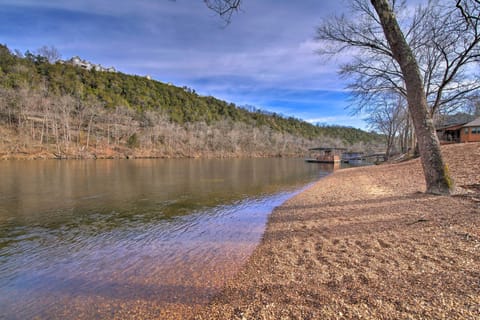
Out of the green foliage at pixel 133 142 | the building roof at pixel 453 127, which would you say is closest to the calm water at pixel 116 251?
the building roof at pixel 453 127

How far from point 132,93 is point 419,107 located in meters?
100

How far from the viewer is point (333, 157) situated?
47812 mm

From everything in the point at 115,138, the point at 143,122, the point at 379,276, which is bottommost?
the point at 379,276

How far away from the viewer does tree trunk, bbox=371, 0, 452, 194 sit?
673cm

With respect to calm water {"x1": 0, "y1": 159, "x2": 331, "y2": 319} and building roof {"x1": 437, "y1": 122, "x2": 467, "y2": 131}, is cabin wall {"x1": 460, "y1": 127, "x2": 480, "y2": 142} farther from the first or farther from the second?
calm water {"x1": 0, "y1": 159, "x2": 331, "y2": 319}

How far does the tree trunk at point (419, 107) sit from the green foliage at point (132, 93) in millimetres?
74361

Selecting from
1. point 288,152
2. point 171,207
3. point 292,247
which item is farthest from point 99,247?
point 288,152

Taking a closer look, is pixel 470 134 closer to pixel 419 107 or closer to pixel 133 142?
pixel 419 107

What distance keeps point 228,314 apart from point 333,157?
4878cm

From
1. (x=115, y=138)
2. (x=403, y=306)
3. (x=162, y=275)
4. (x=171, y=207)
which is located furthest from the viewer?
(x=115, y=138)

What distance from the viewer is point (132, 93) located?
3612 inches

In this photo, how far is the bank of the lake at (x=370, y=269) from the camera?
98.7 inches

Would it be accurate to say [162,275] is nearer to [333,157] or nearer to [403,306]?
[403,306]

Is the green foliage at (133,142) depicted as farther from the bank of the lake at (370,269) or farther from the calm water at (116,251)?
the bank of the lake at (370,269)
